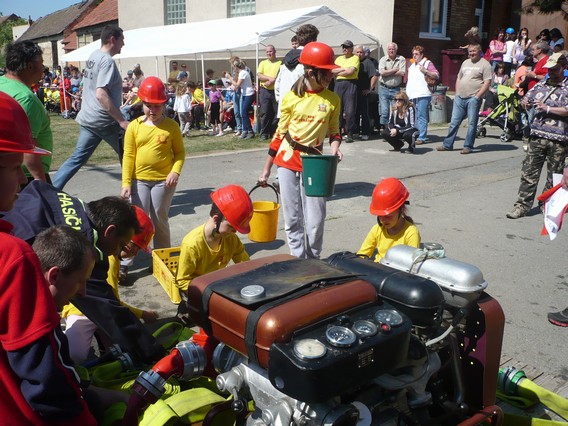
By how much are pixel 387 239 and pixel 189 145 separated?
30.7ft

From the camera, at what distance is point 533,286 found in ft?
17.1

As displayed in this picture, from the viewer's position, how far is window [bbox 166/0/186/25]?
82.6ft

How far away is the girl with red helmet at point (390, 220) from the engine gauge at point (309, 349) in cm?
210

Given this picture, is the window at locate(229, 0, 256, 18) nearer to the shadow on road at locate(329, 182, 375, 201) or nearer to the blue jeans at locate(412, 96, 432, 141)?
the blue jeans at locate(412, 96, 432, 141)

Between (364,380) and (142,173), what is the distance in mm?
3891

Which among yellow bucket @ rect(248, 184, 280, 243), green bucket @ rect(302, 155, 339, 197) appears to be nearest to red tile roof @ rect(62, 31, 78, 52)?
yellow bucket @ rect(248, 184, 280, 243)

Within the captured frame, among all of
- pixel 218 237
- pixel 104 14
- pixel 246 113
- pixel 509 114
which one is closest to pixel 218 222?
pixel 218 237

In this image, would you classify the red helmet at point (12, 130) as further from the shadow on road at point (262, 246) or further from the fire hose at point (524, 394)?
the shadow on road at point (262, 246)

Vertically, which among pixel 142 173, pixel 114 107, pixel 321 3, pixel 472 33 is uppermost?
pixel 321 3

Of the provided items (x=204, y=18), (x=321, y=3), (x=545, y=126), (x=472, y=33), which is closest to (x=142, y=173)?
(x=545, y=126)

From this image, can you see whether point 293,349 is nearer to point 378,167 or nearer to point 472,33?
point 378,167

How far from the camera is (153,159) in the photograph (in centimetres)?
532

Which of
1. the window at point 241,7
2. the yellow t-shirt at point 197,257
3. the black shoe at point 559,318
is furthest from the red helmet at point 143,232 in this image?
the window at point 241,7

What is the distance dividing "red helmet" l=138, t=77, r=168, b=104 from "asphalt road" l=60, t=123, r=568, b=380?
1.59m
